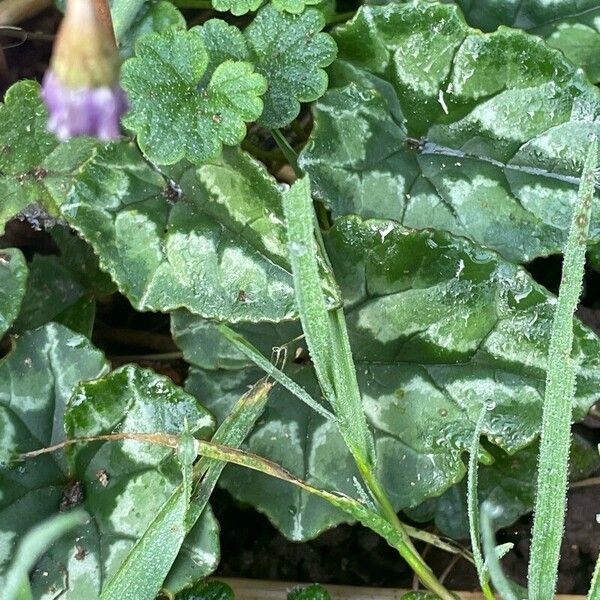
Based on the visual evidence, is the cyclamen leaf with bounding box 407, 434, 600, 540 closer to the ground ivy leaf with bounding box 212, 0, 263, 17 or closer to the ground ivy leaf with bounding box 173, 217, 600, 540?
the ground ivy leaf with bounding box 173, 217, 600, 540

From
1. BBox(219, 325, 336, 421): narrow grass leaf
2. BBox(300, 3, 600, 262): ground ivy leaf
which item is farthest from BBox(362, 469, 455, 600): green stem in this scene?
BBox(300, 3, 600, 262): ground ivy leaf

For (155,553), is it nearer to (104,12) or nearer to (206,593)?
(206,593)

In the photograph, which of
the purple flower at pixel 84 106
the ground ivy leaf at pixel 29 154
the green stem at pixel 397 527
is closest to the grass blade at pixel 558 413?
the green stem at pixel 397 527

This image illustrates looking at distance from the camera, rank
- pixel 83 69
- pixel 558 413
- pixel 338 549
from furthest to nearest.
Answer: pixel 338 549 < pixel 558 413 < pixel 83 69

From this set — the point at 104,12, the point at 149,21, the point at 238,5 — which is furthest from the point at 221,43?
the point at 104,12

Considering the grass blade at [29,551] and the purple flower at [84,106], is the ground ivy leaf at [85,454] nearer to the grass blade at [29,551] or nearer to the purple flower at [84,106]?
the grass blade at [29,551]

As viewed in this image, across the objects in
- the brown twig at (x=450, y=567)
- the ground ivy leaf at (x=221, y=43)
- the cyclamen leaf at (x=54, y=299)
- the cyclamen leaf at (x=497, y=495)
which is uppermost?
the ground ivy leaf at (x=221, y=43)
